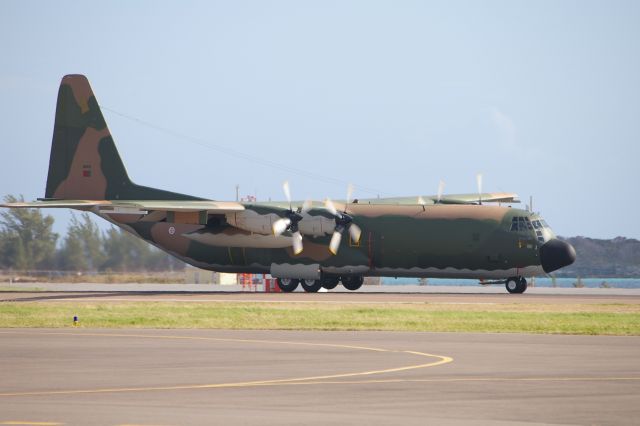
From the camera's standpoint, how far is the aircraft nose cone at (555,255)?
5169cm

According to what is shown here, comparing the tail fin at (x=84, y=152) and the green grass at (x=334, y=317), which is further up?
the tail fin at (x=84, y=152)

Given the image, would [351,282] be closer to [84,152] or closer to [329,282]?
[329,282]

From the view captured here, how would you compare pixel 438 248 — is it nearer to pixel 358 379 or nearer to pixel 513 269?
pixel 513 269

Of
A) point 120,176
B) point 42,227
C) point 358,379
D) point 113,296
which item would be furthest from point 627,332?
point 42,227

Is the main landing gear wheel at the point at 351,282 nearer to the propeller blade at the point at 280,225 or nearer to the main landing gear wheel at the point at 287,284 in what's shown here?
the main landing gear wheel at the point at 287,284

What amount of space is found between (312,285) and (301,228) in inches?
156

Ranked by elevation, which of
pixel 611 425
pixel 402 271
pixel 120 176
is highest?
pixel 120 176

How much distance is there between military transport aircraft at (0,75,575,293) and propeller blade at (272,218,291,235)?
0.04 m

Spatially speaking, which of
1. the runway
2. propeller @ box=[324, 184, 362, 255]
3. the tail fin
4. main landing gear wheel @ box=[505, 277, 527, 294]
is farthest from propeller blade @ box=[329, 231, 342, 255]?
the runway

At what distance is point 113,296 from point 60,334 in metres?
22.3

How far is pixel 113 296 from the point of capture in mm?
52375

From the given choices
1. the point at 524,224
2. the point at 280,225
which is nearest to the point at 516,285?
the point at 524,224

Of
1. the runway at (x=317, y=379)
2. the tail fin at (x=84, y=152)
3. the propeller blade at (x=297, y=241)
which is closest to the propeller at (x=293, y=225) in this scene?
the propeller blade at (x=297, y=241)

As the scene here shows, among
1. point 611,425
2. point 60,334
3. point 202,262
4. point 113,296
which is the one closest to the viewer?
point 611,425
